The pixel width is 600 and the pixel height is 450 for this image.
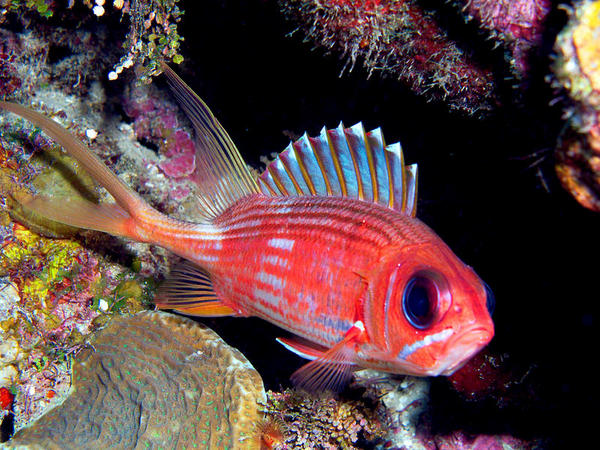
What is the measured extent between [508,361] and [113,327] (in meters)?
3.70

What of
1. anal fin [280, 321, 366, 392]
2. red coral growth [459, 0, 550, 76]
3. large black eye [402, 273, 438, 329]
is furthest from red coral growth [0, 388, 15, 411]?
red coral growth [459, 0, 550, 76]

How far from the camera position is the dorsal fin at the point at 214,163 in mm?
2826

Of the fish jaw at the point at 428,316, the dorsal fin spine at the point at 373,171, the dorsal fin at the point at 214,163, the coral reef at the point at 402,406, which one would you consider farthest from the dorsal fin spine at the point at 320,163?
the coral reef at the point at 402,406

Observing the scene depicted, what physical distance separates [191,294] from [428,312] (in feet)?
6.59

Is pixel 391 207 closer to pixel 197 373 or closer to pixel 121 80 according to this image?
pixel 197 373

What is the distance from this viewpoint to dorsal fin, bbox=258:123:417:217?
7.78 feet

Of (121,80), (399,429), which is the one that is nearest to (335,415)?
(399,429)

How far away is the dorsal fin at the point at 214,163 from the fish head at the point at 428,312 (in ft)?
4.63

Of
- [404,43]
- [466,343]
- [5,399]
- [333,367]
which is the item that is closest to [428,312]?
[466,343]

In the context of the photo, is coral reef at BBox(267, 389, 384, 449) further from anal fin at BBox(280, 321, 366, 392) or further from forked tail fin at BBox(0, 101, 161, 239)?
forked tail fin at BBox(0, 101, 161, 239)

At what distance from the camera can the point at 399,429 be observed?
3.84 meters

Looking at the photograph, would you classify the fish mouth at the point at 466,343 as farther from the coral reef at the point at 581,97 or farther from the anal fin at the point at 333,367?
the coral reef at the point at 581,97

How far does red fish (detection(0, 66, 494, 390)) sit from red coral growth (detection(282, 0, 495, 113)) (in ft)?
2.65

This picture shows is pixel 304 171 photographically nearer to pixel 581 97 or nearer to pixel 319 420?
pixel 581 97
